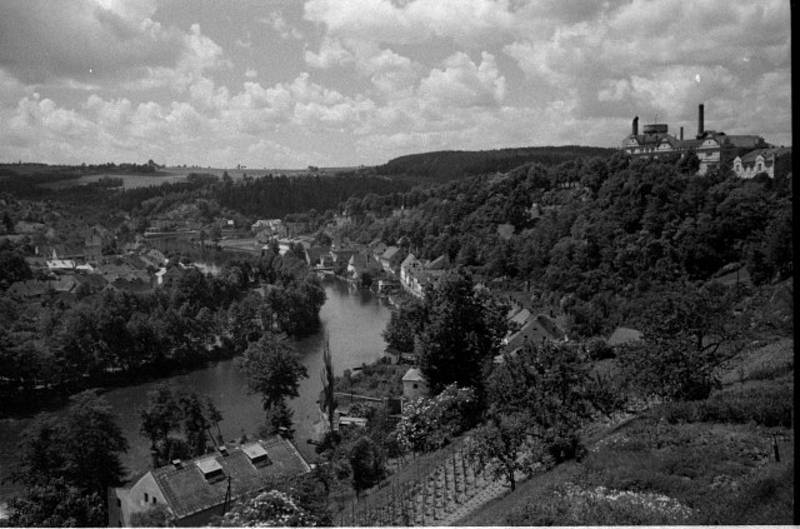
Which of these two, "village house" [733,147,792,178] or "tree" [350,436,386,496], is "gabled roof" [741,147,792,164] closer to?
"village house" [733,147,792,178]

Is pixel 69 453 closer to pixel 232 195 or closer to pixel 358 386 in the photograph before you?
pixel 358 386

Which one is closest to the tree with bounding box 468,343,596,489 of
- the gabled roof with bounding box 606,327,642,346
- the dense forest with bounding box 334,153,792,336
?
the gabled roof with bounding box 606,327,642,346

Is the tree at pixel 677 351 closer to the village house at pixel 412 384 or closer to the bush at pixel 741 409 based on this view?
the bush at pixel 741 409

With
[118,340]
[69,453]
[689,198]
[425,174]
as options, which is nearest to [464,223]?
[689,198]

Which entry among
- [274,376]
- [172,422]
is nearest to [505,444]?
[172,422]

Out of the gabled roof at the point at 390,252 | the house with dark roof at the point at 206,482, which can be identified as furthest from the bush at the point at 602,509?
the gabled roof at the point at 390,252
